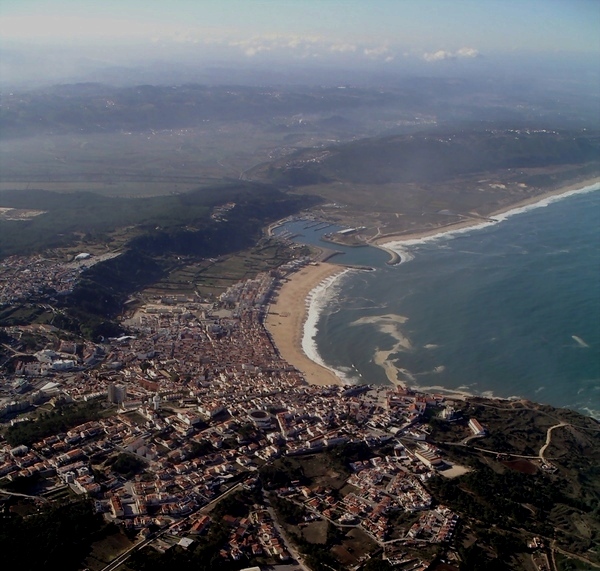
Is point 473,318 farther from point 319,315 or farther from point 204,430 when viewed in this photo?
point 204,430

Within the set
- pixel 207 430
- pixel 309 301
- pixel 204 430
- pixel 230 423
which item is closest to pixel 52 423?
pixel 204 430

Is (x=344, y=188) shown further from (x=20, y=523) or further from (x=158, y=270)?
(x=20, y=523)

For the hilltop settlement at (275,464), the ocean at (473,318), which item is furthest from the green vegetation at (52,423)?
the ocean at (473,318)

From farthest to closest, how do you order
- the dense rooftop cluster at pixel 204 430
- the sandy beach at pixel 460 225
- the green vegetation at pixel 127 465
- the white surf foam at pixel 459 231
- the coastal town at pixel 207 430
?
the sandy beach at pixel 460 225
the white surf foam at pixel 459 231
the green vegetation at pixel 127 465
the dense rooftop cluster at pixel 204 430
the coastal town at pixel 207 430

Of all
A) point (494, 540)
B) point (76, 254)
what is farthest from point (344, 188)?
point (494, 540)

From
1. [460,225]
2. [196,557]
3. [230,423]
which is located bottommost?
[196,557]

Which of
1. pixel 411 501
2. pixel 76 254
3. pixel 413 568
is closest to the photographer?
pixel 413 568

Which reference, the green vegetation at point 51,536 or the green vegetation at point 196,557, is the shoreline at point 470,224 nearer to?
the green vegetation at point 196,557
